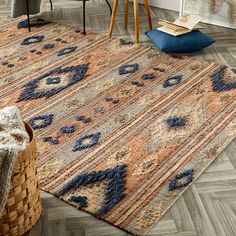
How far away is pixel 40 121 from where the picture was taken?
2.75 m

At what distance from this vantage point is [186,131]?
8.63 ft

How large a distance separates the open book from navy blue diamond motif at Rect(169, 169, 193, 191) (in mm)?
1443

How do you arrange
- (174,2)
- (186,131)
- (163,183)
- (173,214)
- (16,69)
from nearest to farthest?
(173,214) → (163,183) → (186,131) → (16,69) → (174,2)

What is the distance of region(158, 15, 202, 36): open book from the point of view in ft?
11.5

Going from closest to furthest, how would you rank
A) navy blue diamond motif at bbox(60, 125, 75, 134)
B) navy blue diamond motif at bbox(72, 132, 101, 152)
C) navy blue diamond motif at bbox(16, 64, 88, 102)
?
navy blue diamond motif at bbox(72, 132, 101, 152) < navy blue diamond motif at bbox(60, 125, 75, 134) < navy blue diamond motif at bbox(16, 64, 88, 102)

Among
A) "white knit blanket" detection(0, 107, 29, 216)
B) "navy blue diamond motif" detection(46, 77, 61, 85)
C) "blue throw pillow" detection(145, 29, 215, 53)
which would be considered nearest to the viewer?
"white knit blanket" detection(0, 107, 29, 216)

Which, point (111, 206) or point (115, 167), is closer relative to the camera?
point (111, 206)

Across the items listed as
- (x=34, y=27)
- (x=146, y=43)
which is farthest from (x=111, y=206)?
(x=34, y=27)

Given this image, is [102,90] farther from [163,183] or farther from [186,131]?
[163,183]

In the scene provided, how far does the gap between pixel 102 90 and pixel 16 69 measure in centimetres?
66

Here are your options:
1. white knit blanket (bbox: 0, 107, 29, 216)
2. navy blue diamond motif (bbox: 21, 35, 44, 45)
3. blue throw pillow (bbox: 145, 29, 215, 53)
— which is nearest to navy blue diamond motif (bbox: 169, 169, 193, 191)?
white knit blanket (bbox: 0, 107, 29, 216)

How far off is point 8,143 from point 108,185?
621 millimetres

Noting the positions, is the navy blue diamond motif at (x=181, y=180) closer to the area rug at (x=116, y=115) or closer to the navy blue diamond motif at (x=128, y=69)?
the area rug at (x=116, y=115)

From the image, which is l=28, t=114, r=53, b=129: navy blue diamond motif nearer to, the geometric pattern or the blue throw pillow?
the geometric pattern
